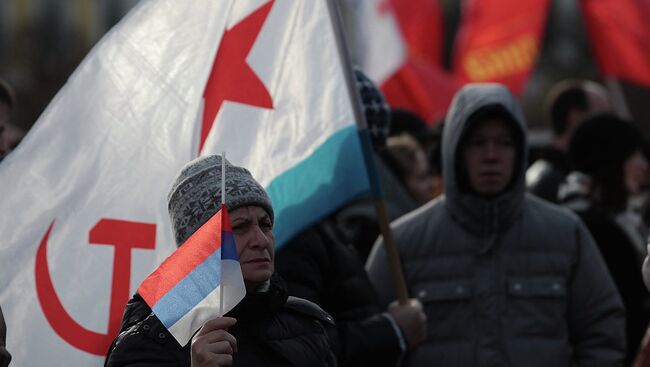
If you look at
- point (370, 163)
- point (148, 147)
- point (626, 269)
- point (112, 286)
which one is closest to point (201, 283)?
point (112, 286)

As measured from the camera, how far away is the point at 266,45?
5.55 metres

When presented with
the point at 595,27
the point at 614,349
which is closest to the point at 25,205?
the point at 614,349

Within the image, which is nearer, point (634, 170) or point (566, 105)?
point (634, 170)

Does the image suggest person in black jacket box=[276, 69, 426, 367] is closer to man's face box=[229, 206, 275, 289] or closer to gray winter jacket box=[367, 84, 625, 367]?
gray winter jacket box=[367, 84, 625, 367]

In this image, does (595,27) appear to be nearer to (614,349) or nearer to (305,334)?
(614,349)

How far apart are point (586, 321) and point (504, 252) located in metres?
0.34

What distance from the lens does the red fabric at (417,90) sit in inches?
417

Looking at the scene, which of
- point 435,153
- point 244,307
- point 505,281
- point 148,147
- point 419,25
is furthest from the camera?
point 419,25

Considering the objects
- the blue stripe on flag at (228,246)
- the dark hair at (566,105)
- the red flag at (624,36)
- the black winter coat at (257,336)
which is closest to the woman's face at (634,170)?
the dark hair at (566,105)

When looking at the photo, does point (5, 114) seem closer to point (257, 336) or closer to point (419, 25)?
point (257, 336)

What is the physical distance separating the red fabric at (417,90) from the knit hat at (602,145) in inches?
131

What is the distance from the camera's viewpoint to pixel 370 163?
216 inches

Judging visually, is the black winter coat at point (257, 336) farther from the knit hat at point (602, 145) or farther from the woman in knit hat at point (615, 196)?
the knit hat at point (602, 145)

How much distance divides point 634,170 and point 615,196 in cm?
30
